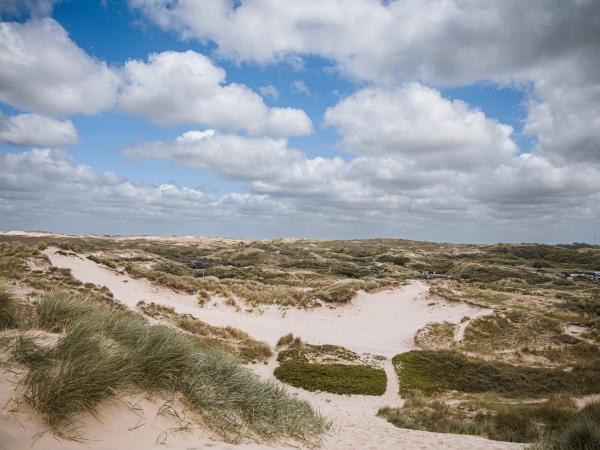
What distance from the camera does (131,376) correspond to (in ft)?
19.5

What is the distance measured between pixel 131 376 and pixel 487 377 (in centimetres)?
1732

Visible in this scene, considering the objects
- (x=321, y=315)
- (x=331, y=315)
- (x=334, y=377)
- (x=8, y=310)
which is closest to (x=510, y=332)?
(x=331, y=315)

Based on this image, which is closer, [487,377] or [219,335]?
[487,377]

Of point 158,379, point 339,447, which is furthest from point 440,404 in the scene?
point 158,379

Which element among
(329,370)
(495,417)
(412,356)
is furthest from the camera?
(412,356)

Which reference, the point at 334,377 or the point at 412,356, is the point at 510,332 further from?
the point at 334,377

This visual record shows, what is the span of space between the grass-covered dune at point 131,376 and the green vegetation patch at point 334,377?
23.4ft

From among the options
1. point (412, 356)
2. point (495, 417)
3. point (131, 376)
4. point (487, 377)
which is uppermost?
→ point (131, 376)

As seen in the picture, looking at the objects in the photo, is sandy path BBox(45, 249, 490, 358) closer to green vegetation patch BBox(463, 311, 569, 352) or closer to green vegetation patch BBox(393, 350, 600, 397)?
green vegetation patch BBox(463, 311, 569, 352)

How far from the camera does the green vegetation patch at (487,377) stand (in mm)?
16172

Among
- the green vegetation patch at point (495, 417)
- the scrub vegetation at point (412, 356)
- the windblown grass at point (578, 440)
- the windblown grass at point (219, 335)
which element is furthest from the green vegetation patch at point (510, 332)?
the windblown grass at point (578, 440)

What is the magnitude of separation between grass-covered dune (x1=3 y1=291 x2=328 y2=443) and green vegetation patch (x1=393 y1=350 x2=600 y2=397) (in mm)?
10086

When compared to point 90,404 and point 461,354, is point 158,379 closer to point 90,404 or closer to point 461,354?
point 90,404

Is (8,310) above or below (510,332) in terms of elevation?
above
